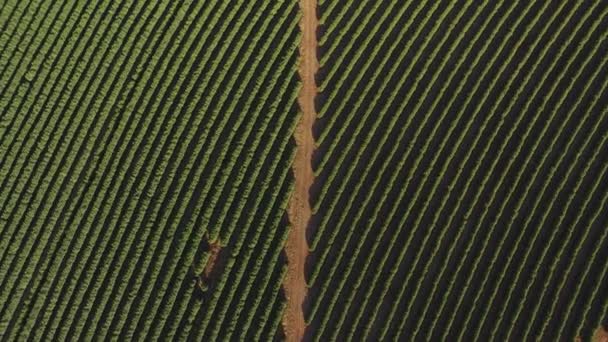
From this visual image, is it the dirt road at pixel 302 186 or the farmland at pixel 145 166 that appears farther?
the farmland at pixel 145 166

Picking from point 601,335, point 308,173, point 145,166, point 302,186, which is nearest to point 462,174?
point 308,173

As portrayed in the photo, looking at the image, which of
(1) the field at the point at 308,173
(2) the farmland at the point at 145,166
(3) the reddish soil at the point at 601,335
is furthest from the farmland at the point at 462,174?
(2) the farmland at the point at 145,166

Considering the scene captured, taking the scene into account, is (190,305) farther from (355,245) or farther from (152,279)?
(355,245)

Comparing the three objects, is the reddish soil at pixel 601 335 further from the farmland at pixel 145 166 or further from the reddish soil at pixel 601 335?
the farmland at pixel 145 166

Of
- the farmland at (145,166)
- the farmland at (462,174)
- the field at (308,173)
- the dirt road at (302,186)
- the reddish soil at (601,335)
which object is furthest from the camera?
the farmland at (145,166)

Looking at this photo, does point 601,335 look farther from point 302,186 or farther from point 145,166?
point 145,166

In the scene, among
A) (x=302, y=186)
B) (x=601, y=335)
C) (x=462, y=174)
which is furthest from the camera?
(x=302, y=186)
